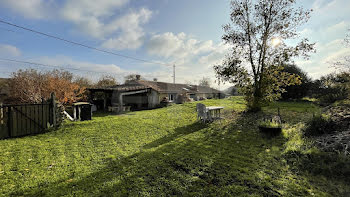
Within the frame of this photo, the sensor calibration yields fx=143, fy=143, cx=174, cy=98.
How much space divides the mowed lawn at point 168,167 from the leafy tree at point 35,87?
28.5 ft

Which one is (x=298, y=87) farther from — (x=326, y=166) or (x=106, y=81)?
(x=106, y=81)

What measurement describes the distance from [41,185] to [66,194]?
79cm

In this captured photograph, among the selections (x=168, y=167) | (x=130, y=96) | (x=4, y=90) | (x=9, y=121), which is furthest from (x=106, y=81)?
(x=168, y=167)

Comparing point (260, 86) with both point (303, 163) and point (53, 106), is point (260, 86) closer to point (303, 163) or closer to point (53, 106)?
point (303, 163)

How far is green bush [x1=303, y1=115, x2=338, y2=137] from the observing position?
526 centimetres

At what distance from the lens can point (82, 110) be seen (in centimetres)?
965

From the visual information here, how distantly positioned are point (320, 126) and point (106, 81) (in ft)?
94.8

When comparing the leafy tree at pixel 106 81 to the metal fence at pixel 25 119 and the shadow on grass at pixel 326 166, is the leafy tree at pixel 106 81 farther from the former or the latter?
the shadow on grass at pixel 326 166

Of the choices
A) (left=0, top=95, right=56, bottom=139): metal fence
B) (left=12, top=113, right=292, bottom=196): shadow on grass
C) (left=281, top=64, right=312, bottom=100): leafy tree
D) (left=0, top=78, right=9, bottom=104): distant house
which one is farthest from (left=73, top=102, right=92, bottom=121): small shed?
(left=281, top=64, right=312, bottom=100): leafy tree

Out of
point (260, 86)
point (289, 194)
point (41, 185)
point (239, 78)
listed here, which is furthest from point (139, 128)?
point (260, 86)

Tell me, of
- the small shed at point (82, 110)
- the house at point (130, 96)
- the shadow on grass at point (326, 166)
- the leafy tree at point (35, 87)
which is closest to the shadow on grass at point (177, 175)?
the shadow on grass at point (326, 166)

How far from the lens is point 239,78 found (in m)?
11.3

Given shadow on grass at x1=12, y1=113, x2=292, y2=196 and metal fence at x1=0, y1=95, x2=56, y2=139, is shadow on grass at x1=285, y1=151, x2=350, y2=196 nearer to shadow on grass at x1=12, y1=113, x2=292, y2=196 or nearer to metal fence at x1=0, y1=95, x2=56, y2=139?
shadow on grass at x1=12, y1=113, x2=292, y2=196

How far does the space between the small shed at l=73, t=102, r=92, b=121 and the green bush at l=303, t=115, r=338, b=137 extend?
11861mm
